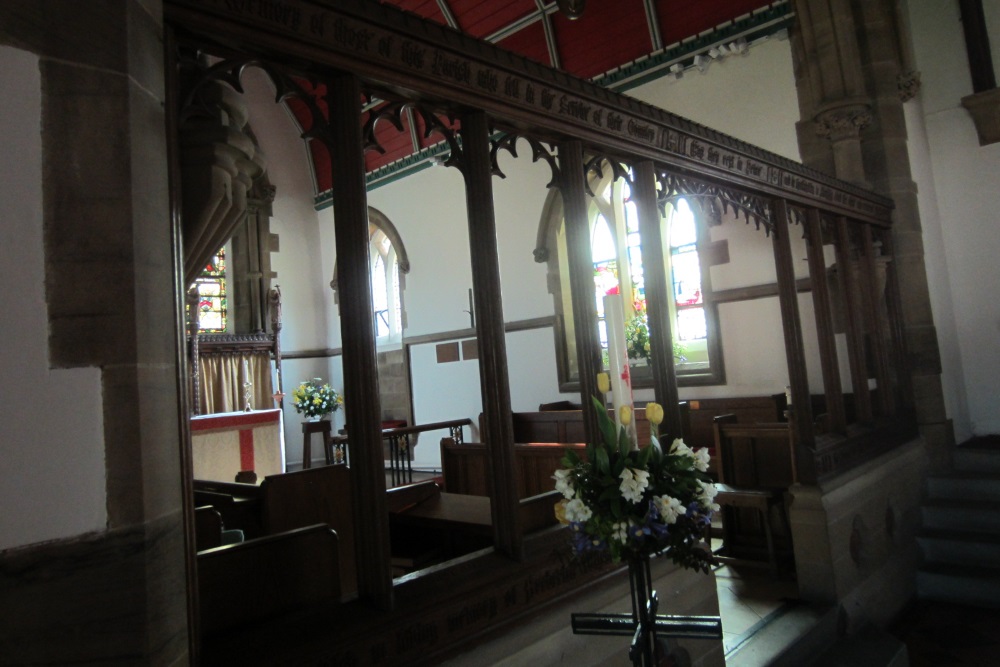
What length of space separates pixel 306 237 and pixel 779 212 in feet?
30.3

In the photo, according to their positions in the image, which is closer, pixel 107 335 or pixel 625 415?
pixel 107 335

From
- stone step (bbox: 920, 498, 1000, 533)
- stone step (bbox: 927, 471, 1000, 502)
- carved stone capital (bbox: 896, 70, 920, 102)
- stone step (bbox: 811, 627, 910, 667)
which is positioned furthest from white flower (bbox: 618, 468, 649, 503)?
carved stone capital (bbox: 896, 70, 920, 102)

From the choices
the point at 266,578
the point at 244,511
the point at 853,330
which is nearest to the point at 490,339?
the point at 266,578

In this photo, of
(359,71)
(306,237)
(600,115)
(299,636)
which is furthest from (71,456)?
(306,237)

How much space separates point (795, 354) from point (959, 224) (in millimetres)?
3145

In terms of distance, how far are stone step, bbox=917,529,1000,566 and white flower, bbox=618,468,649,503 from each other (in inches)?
158

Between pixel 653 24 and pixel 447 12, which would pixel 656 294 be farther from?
pixel 447 12

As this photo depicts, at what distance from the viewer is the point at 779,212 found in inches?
138

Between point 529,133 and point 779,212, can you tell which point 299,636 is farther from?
point 779,212

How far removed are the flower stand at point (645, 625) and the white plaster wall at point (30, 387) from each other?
107 centimetres

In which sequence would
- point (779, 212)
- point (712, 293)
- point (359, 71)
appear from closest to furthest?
point (359, 71) → point (779, 212) → point (712, 293)

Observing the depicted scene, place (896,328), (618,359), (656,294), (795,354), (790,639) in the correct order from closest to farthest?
(618,359) → (656,294) → (790,639) → (795,354) → (896,328)

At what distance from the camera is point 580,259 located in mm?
2301

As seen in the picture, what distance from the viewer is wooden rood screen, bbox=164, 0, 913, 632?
1.48m
